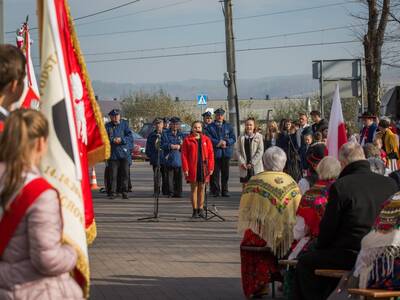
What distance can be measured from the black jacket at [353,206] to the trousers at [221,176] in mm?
14502

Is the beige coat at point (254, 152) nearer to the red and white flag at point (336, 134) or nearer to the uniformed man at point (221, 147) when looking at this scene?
the uniformed man at point (221, 147)

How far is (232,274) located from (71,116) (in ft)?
21.7

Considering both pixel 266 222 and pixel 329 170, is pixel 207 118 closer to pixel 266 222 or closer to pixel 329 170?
pixel 266 222

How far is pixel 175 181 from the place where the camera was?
23.2 meters

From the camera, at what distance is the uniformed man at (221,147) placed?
22812 millimetres

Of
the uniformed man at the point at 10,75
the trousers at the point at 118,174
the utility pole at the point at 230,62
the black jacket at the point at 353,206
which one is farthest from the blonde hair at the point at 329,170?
the utility pole at the point at 230,62

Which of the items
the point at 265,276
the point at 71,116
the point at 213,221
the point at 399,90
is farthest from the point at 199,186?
the point at 399,90

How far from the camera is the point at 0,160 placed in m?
4.75

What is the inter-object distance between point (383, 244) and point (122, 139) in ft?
50.3

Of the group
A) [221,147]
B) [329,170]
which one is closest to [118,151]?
[221,147]

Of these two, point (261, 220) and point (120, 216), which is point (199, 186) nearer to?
point (120, 216)

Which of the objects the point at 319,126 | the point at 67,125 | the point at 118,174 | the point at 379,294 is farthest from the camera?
the point at 118,174

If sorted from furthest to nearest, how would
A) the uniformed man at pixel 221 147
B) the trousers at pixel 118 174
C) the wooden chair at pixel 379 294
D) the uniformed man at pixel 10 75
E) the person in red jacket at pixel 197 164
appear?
the uniformed man at pixel 221 147
the trousers at pixel 118 174
the person in red jacket at pixel 197 164
the wooden chair at pixel 379 294
the uniformed man at pixel 10 75

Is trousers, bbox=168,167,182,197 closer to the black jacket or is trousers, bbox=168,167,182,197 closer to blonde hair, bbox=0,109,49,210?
the black jacket
